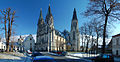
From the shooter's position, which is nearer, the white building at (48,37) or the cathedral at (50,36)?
the white building at (48,37)

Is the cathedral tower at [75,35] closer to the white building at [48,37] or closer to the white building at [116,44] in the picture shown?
the white building at [48,37]

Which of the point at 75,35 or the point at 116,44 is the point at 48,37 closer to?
the point at 75,35

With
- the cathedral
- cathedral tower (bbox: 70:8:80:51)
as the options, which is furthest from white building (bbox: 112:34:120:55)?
cathedral tower (bbox: 70:8:80:51)

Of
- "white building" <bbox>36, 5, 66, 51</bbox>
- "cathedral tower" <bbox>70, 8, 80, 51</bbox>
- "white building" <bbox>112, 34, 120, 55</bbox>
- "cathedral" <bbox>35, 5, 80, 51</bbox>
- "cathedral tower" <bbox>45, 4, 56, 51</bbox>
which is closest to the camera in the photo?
"white building" <bbox>112, 34, 120, 55</bbox>

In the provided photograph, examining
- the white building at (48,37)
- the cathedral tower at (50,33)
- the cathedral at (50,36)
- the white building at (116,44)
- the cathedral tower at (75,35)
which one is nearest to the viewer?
the white building at (116,44)

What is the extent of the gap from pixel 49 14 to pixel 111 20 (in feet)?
216

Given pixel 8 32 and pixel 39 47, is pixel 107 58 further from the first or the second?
pixel 39 47

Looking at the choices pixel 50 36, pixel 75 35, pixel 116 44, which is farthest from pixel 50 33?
pixel 116 44

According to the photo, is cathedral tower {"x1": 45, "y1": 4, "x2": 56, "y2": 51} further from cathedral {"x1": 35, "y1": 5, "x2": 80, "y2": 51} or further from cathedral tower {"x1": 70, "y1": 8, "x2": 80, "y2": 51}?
cathedral tower {"x1": 70, "y1": 8, "x2": 80, "y2": 51}

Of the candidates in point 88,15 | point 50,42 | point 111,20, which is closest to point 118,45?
point 111,20

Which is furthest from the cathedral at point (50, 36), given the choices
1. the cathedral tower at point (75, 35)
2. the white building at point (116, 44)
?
the white building at point (116, 44)

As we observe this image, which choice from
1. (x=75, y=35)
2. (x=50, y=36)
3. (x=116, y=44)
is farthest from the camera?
(x=75, y=35)

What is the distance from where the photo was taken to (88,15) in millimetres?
14867

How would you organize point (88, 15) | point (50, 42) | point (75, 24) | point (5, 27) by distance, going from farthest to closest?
1. point (75, 24)
2. point (50, 42)
3. point (5, 27)
4. point (88, 15)
